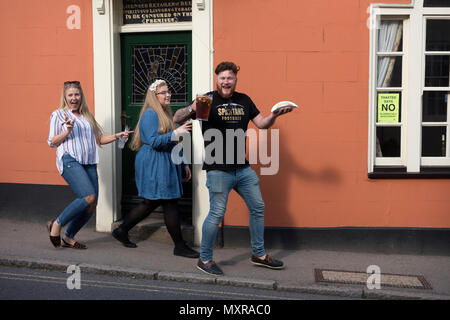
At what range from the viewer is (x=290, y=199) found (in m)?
6.04

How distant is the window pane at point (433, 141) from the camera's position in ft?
19.8

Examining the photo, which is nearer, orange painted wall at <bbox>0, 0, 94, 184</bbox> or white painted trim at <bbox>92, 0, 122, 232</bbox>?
white painted trim at <bbox>92, 0, 122, 232</bbox>

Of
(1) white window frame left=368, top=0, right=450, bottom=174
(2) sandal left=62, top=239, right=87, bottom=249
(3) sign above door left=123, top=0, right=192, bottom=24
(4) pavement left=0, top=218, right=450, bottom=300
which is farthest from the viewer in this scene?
(3) sign above door left=123, top=0, right=192, bottom=24

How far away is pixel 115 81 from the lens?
21.0 ft

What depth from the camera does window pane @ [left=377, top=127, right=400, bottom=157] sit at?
6078mm

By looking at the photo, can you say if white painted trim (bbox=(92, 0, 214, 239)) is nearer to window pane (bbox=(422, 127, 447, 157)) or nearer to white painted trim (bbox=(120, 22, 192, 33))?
white painted trim (bbox=(120, 22, 192, 33))

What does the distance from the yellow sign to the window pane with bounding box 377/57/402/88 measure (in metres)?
0.13

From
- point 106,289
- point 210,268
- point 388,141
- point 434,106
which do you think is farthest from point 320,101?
point 106,289

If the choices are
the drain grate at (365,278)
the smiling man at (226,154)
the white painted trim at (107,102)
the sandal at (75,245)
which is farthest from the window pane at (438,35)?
the sandal at (75,245)

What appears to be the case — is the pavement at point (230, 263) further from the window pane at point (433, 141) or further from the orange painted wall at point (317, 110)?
the window pane at point (433, 141)

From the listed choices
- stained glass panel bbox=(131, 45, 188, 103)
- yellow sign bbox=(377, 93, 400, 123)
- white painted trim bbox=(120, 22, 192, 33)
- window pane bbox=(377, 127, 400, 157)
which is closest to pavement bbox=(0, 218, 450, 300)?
window pane bbox=(377, 127, 400, 157)

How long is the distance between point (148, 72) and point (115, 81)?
446 mm
